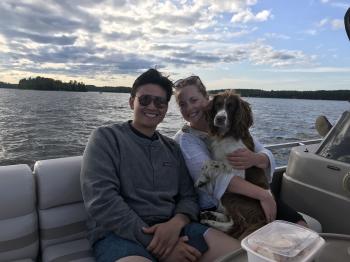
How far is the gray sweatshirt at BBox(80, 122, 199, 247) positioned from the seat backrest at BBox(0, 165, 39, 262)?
0.44 metres

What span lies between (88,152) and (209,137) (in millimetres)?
1042

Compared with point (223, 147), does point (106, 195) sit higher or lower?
lower

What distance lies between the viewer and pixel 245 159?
9.00 ft

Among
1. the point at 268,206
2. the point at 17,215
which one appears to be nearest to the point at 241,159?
the point at 268,206

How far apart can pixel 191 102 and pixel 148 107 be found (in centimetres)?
47

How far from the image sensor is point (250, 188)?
2.62m

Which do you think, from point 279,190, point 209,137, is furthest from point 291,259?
point 279,190

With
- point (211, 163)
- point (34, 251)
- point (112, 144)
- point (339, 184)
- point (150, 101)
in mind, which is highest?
point (150, 101)

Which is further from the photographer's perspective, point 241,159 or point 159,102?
point 241,159

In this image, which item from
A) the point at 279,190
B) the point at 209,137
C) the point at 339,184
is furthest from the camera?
the point at 279,190

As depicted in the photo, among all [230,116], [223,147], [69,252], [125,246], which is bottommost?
[69,252]

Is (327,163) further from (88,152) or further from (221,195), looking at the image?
(88,152)

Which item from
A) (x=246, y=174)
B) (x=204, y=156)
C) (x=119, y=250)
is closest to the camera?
(x=119, y=250)

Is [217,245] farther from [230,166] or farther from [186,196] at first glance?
[230,166]
